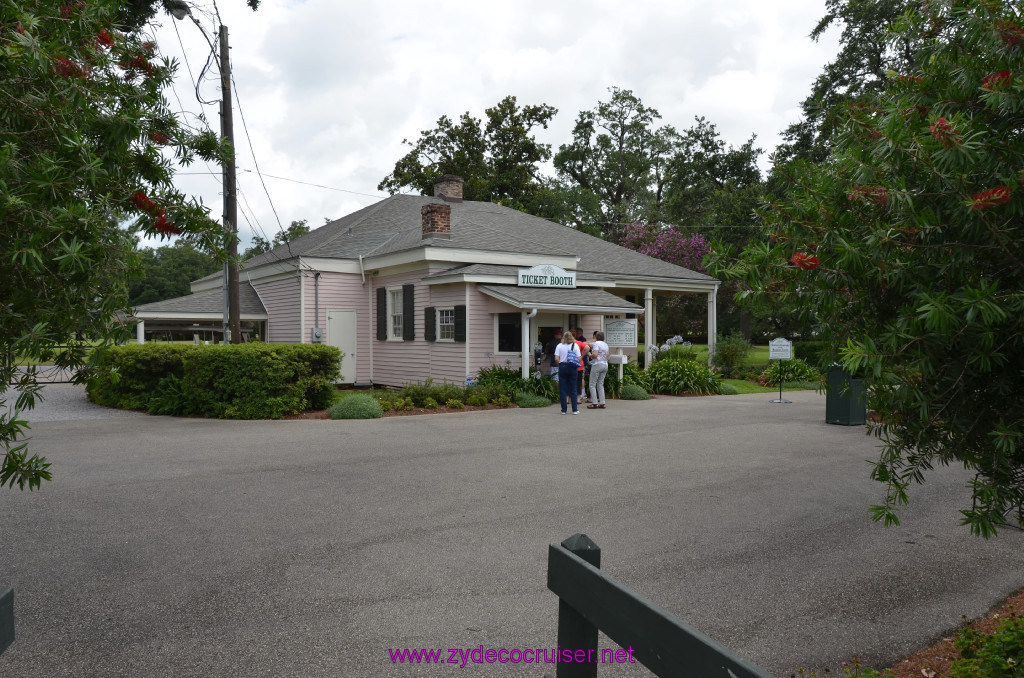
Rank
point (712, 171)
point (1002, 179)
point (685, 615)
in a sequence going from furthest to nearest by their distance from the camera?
point (712, 171)
point (685, 615)
point (1002, 179)

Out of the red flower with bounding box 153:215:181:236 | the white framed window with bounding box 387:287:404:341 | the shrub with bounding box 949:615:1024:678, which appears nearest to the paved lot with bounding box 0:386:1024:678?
the shrub with bounding box 949:615:1024:678

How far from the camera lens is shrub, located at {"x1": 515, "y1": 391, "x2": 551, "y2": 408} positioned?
16234 mm

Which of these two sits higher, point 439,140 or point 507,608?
point 439,140

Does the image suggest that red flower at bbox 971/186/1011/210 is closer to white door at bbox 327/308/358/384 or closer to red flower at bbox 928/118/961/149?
red flower at bbox 928/118/961/149

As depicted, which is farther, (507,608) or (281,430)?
(281,430)

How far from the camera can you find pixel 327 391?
1485 centimetres

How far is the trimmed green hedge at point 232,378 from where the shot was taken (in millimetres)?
13719

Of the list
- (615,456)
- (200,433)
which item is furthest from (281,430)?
(615,456)

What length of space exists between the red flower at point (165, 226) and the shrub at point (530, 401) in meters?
12.5

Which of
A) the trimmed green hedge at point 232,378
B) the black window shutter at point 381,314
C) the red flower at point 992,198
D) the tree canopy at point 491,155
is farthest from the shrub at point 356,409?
the tree canopy at point 491,155

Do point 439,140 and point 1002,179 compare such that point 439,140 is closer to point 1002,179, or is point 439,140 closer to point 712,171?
point 712,171

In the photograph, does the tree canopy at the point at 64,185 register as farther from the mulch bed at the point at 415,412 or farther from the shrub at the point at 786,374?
the shrub at the point at 786,374

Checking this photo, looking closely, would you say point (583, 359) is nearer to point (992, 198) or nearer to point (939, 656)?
point (939, 656)

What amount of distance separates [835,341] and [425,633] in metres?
2.82
